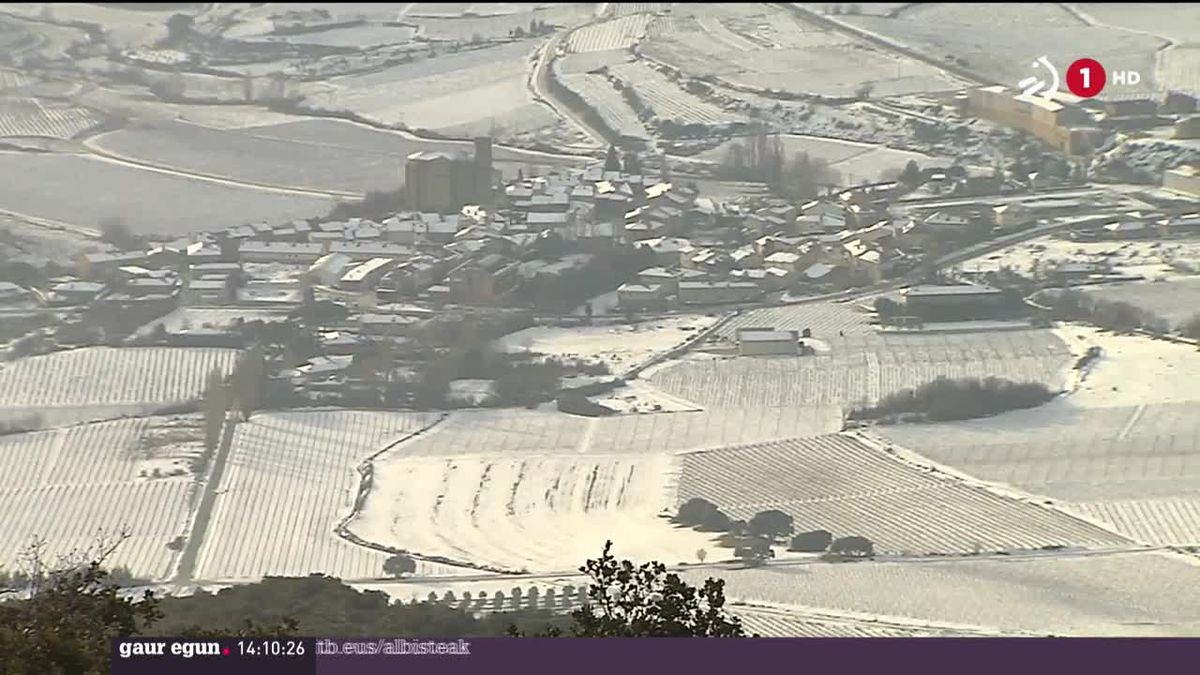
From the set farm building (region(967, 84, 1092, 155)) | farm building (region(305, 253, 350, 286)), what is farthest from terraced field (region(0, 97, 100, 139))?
farm building (region(967, 84, 1092, 155))

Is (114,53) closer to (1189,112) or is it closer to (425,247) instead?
(425,247)

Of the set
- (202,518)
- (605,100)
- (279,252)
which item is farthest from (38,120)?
(202,518)

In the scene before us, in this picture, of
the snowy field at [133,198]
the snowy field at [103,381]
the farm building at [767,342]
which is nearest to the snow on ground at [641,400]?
the farm building at [767,342]

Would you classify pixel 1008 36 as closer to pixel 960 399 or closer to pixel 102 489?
pixel 960 399

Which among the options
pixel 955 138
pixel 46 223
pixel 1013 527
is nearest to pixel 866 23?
pixel 955 138

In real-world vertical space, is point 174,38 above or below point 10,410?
above

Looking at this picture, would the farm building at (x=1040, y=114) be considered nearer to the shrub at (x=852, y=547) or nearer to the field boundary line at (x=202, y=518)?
the shrub at (x=852, y=547)
